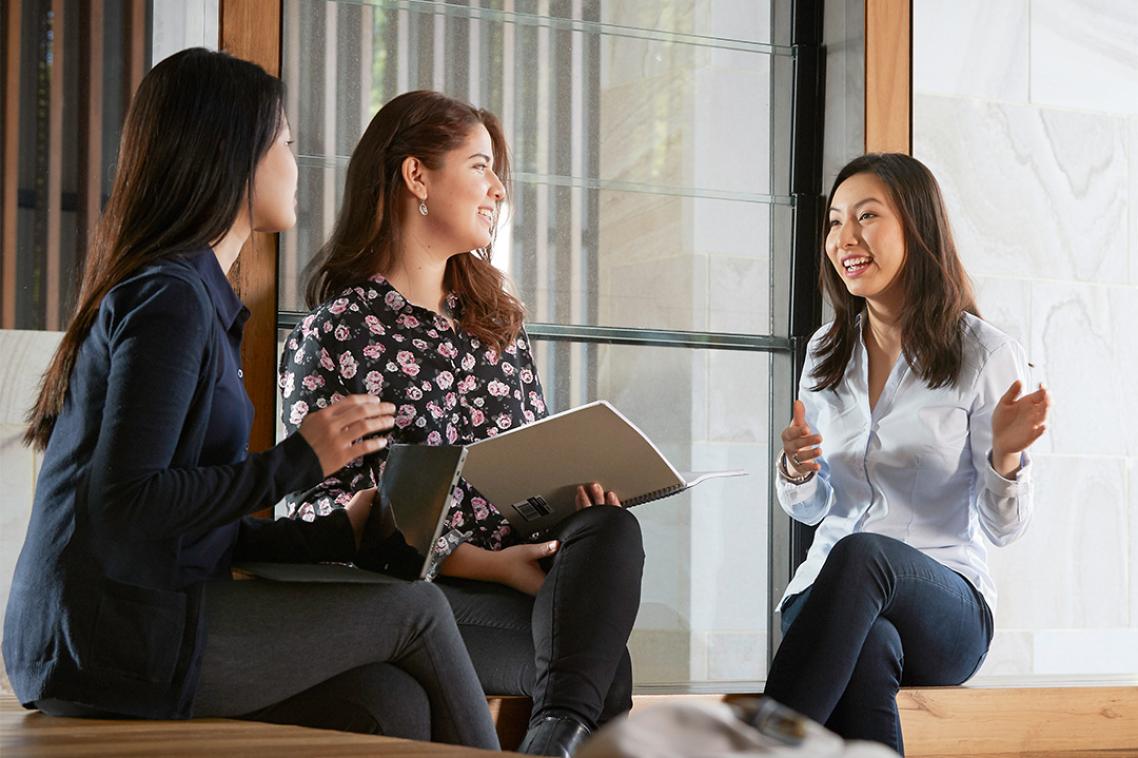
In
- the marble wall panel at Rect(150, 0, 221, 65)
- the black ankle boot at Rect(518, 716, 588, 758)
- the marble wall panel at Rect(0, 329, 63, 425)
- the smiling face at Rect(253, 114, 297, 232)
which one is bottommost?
the black ankle boot at Rect(518, 716, 588, 758)

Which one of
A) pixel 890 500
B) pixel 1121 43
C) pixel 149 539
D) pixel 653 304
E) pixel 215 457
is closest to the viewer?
pixel 149 539

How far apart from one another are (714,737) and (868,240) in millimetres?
2061

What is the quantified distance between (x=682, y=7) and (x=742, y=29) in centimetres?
15


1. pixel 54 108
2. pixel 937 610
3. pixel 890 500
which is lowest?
pixel 937 610

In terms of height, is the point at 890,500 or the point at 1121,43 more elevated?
the point at 1121,43

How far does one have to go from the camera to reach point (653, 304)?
117 inches

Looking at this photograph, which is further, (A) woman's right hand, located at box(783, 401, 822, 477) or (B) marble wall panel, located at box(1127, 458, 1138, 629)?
(B) marble wall panel, located at box(1127, 458, 1138, 629)

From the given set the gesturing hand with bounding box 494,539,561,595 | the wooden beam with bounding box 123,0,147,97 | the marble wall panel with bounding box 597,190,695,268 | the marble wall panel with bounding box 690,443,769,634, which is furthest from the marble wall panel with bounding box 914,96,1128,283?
the wooden beam with bounding box 123,0,147,97

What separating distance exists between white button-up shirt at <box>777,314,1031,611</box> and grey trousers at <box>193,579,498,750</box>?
0.89 meters

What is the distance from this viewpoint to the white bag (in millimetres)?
645

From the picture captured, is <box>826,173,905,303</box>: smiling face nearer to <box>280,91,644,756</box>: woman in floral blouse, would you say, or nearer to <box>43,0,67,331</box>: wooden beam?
<box>280,91,644,756</box>: woman in floral blouse

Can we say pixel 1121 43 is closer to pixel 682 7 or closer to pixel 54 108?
pixel 682 7

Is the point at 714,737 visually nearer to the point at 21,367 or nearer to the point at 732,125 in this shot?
the point at 21,367

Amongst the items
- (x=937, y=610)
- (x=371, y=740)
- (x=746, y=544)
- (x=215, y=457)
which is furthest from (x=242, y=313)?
(x=746, y=544)
